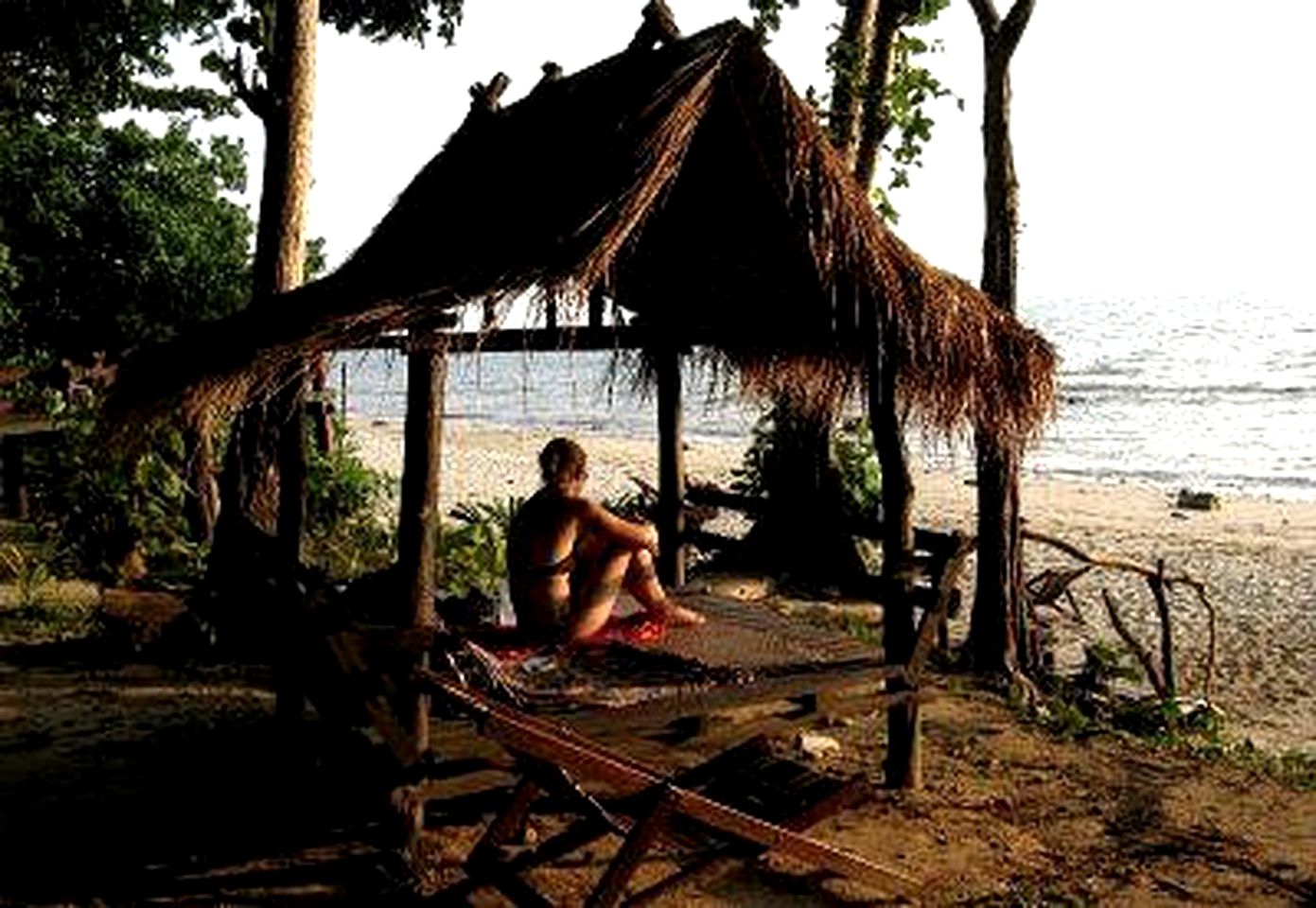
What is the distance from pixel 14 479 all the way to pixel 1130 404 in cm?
4767

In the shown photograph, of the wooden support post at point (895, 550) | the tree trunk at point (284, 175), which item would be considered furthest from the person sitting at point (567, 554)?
the tree trunk at point (284, 175)

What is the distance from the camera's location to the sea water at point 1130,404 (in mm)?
10766

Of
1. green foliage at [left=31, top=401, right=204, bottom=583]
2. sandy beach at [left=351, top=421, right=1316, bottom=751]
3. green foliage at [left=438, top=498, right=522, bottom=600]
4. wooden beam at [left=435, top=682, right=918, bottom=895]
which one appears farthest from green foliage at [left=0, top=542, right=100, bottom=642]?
sandy beach at [left=351, top=421, right=1316, bottom=751]

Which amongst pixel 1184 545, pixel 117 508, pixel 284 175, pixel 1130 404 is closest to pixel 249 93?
pixel 284 175

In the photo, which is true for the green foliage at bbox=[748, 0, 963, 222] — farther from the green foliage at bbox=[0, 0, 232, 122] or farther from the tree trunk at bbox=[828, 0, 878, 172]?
the green foliage at bbox=[0, 0, 232, 122]

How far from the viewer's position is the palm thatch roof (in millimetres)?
5152

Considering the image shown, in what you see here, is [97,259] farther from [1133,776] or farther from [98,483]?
[1133,776]

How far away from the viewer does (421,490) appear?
5.48 m

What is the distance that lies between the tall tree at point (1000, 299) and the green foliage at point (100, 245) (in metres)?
12.1

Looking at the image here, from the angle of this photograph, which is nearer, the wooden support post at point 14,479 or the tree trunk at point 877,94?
the tree trunk at point 877,94

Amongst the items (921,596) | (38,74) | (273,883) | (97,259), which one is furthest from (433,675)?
(38,74)

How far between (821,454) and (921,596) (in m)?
7.06

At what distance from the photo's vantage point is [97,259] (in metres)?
18.0

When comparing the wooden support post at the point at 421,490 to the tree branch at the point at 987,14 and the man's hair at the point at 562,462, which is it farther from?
the tree branch at the point at 987,14
